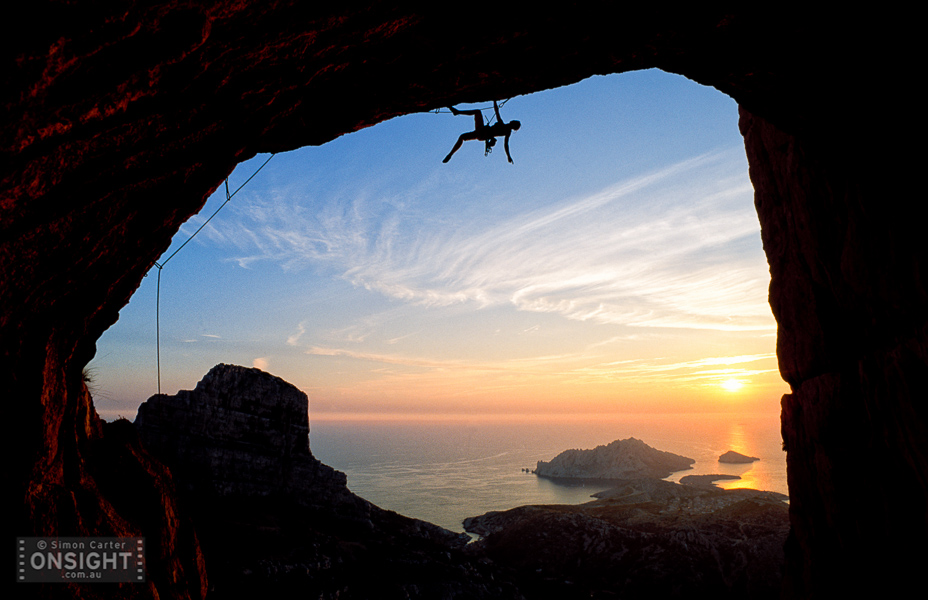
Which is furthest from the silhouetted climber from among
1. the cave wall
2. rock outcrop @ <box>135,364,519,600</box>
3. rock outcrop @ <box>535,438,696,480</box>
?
rock outcrop @ <box>535,438,696,480</box>

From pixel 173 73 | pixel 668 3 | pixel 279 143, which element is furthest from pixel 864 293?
pixel 173 73

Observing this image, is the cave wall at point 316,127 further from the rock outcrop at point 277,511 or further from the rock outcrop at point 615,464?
the rock outcrop at point 615,464

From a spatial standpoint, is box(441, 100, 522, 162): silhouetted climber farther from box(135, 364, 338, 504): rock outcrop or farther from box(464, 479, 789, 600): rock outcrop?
box(135, 364, 338, 504): rock outcrop

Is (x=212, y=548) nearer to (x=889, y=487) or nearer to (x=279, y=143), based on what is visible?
(x=279, y=143)

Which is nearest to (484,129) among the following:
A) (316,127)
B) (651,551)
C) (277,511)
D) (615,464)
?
(316,127)

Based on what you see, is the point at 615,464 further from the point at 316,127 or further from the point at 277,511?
the point at 316,127

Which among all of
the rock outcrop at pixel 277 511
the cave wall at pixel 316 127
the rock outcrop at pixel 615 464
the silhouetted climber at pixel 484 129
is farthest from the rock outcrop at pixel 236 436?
the rock outcrop at pixel 615 464
